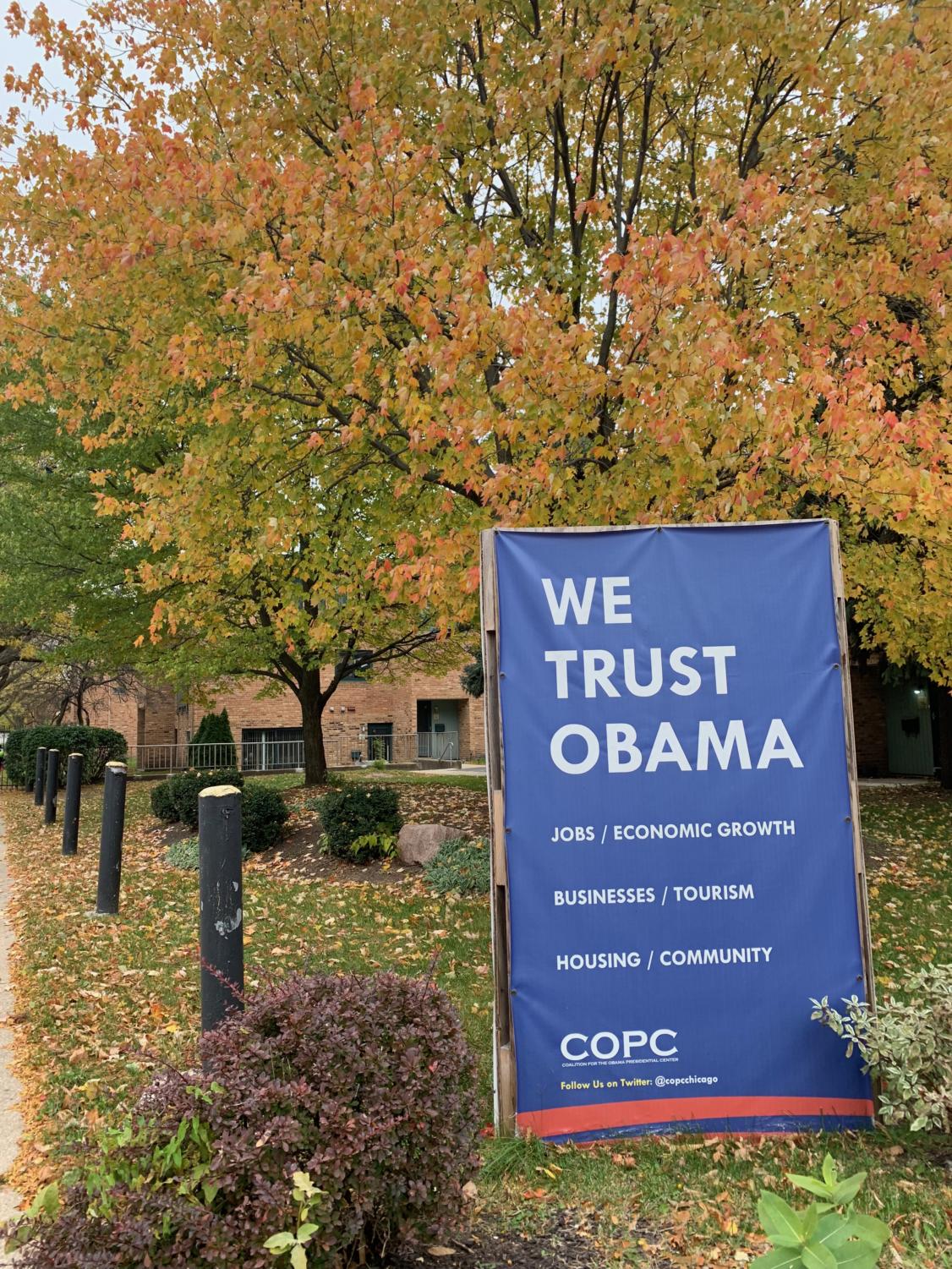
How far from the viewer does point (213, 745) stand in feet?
96.4

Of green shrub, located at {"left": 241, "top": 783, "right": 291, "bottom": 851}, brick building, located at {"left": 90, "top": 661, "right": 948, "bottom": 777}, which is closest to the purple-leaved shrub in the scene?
green shrub, located at {"left": 241, "top": 783, "right": 291, "bottom": 851}

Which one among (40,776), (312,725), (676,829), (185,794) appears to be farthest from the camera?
(312,725)

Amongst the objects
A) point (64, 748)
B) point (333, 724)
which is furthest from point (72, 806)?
point (333, 724)

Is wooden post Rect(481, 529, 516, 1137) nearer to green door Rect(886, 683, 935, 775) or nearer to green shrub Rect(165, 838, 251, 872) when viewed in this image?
green shrub Rect(165, 838, 251, 872)

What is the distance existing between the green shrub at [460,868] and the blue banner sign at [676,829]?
4.71 metres

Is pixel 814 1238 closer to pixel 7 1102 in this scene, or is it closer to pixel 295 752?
pixel 7 1102

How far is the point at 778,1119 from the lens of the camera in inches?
146

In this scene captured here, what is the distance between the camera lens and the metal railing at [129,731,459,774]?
3100 cm

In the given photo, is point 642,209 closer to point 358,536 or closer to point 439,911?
point 358,536

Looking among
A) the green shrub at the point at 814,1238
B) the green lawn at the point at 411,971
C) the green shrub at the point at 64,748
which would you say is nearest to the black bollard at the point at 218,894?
the green lawn at the point at 411,971

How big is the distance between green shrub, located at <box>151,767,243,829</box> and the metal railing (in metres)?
16.2

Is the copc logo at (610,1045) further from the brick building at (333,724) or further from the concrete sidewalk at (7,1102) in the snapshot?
the brick building at (333,724)

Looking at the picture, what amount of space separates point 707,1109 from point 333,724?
31219 millimetres

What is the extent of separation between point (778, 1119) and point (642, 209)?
29.5 ft
